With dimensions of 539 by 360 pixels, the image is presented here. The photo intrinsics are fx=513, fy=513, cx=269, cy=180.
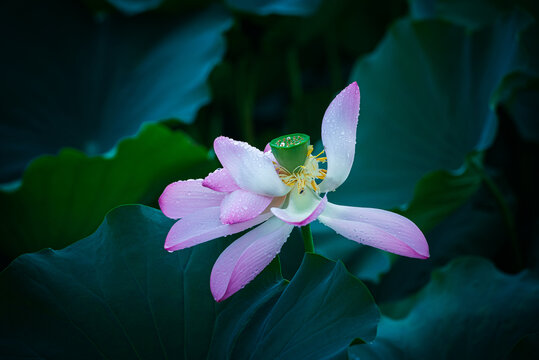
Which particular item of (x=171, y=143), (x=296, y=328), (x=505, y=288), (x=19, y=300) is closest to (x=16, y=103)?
(x=171, y=143)

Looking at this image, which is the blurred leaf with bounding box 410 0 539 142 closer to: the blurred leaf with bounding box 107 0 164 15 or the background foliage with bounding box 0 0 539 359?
the background foliage with bounding box 0 0 539 359

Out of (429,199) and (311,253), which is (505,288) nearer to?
(429,199)

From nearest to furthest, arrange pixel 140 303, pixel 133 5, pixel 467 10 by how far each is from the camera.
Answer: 1. pixel 140 303
2. pixel 467 10
3. pixel 133 5

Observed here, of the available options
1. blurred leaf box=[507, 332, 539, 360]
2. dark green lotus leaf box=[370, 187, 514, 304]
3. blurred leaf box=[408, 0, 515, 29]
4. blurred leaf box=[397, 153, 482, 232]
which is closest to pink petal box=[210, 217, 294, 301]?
blurred leaf box=[507, 332, 539, 360]

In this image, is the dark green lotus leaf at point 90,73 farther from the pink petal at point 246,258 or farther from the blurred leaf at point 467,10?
the pink petal at point 246,258

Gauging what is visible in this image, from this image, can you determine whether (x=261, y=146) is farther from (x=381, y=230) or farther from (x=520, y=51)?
(x=381, y=230)

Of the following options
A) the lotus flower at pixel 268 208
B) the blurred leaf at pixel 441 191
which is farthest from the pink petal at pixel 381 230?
the blurred leaf at pixel 441 191

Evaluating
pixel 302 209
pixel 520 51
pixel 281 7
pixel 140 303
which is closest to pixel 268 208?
pixel 302 209
